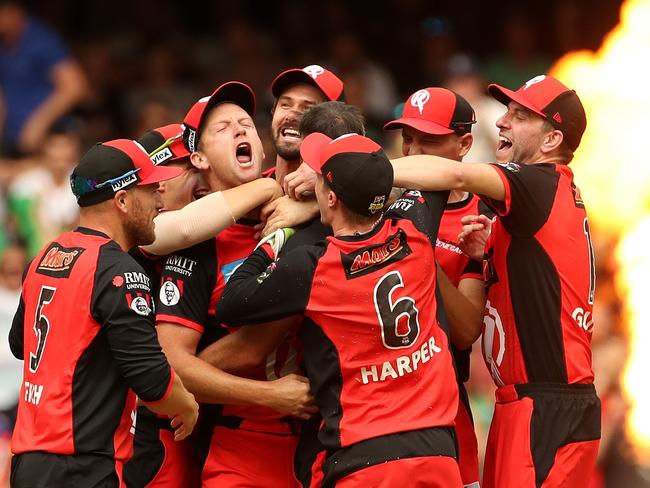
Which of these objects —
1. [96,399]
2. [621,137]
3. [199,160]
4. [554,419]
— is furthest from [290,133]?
[621,137]

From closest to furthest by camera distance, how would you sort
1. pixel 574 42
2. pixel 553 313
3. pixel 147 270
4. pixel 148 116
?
pixel 553 313 < pixel 147 270 < pixel 148 116 < pixel 574 42

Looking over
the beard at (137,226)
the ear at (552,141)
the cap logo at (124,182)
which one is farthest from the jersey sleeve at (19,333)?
the ear at (552,141)

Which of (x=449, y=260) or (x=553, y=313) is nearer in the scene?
(x=553, y=313)

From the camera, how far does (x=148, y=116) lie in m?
12.2

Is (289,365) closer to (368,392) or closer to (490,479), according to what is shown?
(368,392)

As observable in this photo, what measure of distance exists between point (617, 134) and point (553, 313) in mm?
7031

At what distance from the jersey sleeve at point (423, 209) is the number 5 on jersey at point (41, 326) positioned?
1556 mm

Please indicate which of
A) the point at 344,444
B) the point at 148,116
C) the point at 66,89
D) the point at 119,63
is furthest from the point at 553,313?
the point at 119,63

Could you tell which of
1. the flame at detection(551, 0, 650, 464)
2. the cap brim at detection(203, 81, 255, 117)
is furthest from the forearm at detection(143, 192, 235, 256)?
the flame at detection(551, 0, 650, 464)

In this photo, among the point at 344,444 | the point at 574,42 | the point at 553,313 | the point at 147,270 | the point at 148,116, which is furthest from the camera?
the point at 574,42

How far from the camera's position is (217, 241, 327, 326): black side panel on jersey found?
5.64 meters

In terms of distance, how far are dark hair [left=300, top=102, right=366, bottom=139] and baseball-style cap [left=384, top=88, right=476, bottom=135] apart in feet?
0.79

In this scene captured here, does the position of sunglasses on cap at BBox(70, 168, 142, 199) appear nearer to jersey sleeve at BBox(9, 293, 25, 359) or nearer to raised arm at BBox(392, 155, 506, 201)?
jersey sleeve at BBox(9, 293, 25, 359)

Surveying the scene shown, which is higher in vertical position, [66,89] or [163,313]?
[66,89]
